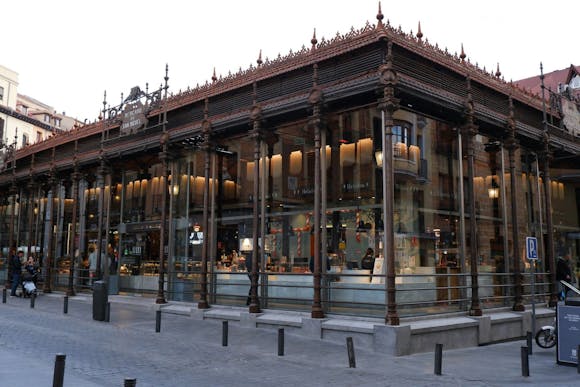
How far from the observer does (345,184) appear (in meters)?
15.8

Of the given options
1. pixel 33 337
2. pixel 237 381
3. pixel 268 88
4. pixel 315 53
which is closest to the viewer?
pixel 237 381

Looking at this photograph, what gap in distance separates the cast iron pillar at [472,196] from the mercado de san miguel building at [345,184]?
0.06 metres

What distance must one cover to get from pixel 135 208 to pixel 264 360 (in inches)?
525

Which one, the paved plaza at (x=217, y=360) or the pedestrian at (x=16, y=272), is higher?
the pedestrian at (x=16, y=272)

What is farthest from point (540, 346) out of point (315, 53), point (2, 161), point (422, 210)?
point (2, 161)

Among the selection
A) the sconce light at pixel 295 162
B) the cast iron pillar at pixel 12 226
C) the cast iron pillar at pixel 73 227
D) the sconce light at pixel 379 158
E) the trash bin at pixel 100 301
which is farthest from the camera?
the cast iron pillar at pixel 12 226

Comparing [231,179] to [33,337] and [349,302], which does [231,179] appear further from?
[33,337]

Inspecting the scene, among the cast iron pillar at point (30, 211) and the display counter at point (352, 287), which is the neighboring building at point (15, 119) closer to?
the cast iron pillar at point (30, 211)

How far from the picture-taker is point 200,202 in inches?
765

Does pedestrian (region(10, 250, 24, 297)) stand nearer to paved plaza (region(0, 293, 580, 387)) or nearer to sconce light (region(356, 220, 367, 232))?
paved plaza (region(0, 293, 580, 387))

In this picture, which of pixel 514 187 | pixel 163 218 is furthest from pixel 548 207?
pixel 163 218

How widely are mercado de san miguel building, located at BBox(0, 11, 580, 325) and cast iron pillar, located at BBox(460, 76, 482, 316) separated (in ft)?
0.19

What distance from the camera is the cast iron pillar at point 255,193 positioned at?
15.6 m

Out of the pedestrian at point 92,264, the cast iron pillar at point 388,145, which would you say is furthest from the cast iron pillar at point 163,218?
the cast iron pillar at point 388,145
